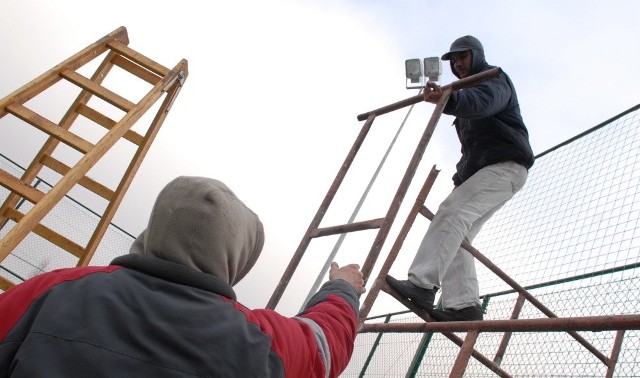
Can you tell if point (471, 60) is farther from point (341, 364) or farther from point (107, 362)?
point (107, 362)

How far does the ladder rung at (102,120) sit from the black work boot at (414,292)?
2.70m

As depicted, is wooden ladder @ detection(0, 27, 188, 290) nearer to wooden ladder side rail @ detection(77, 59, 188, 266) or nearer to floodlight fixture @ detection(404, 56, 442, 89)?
wooden ladder side rail @ detection(77, 59, 188, 266)

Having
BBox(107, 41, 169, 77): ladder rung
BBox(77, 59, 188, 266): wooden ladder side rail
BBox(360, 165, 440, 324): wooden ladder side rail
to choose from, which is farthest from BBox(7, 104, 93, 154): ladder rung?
BBox(360, 165, 440, 324): wooden ladder side rail

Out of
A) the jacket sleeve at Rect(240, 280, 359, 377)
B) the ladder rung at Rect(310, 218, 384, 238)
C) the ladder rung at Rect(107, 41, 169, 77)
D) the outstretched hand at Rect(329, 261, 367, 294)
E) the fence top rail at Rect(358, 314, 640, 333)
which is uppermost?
the ladder rung at Rect(107, 41, 169, 77)

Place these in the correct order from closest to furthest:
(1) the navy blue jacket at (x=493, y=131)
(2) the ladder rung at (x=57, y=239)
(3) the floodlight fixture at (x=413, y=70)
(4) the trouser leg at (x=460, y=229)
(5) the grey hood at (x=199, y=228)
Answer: (5) the grey hood at (x=199, y=228)
(4) the trouser leg at (x=460, y=229)
(1) the navy blue jacket at (x=493, y=131)
(2) the ladder rung at (x=57, y=239)
(3) the floodlight fixture at (x=413, y=70)

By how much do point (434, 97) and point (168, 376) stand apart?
217 cm

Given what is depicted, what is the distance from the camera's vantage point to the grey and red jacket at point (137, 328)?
106 centimetres

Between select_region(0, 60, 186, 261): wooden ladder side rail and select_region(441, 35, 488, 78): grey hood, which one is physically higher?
select_region(441, 35, 488, 78): grey hood

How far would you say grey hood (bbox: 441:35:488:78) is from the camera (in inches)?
137

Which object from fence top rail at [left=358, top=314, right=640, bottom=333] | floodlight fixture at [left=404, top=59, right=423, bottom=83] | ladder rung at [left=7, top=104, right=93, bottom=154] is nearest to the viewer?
fence top rail at [left=358, top=314, right=640, bottom=333]

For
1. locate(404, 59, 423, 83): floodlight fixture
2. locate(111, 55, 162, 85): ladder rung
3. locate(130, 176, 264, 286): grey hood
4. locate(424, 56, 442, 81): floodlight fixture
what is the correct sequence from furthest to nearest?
locate(404, 59, 423, 83): floodlight fixture, locate(424, 56, 442, 81): floodlight fixture, locate(111, 55, 162, 85): ladder rung, locate(130, 176, 264, 286): grey hood

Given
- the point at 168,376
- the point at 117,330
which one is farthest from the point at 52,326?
the point at 168,376

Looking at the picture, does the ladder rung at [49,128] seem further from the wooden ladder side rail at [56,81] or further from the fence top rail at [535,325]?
the fence top rail at [535,325]

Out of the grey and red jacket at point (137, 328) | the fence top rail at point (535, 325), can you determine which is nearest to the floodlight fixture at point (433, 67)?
the fence top rail at point (535, 325)
